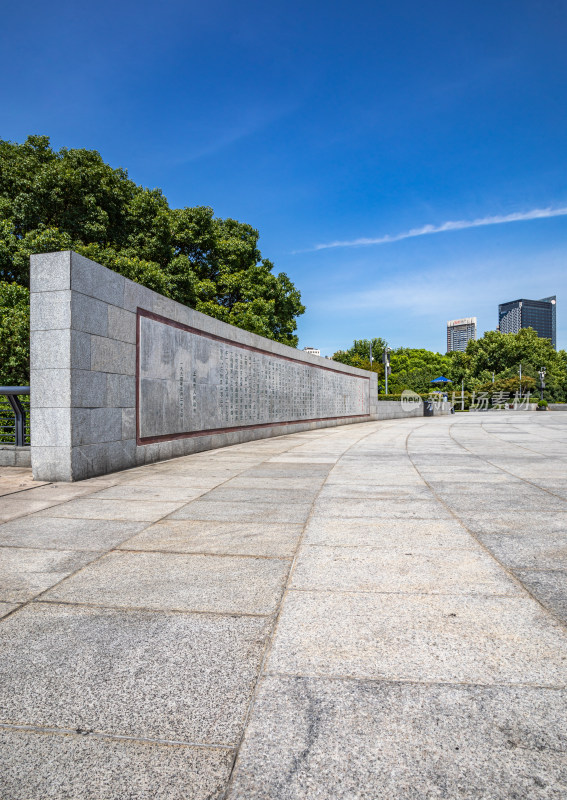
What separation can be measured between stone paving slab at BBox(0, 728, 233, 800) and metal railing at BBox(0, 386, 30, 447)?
663 cm

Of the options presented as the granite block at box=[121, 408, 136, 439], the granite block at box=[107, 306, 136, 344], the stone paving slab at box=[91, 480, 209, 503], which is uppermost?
the granite block at box=[107, 306, 136, 344]

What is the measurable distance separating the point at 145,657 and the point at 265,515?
8.62 ft

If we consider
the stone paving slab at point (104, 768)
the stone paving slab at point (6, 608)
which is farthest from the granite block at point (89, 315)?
the stone paving slab at point (104, 768)

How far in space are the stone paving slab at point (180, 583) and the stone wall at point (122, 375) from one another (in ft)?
12.5

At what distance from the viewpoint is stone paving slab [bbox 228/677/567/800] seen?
1389 millimetres

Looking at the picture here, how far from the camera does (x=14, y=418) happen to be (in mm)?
7812

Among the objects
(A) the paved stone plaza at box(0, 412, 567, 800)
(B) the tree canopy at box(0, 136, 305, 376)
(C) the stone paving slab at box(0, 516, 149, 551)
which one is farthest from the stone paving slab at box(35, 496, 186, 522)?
A: (B) the tree canopy at box(0, 136, 305, 376)

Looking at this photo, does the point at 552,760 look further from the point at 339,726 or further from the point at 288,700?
the point at 288,700

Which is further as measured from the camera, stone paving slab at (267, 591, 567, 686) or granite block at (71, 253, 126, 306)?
granite block at (71, 253, 126, 306)

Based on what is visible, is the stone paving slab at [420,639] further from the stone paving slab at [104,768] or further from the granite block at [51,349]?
the granite block at [51,349]

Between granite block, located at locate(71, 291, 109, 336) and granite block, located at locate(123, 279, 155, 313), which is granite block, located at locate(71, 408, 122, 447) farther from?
granite block, located at locate(123, 279, 155, 313)

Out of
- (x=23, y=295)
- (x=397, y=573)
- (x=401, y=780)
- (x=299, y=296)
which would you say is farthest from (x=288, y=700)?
(x=299, y=296)

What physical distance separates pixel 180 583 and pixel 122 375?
18.1 ft

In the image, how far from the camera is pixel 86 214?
18.1 m
